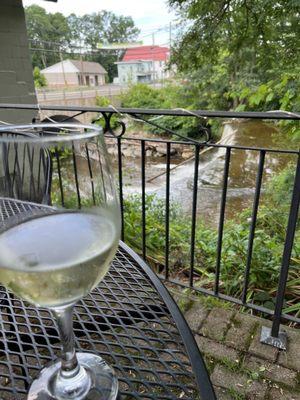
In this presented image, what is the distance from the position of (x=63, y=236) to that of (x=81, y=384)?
25 centimetres

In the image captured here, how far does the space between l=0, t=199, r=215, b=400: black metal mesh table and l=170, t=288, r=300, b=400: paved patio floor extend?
628 mm

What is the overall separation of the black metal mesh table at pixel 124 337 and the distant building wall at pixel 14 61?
4388 millimetres

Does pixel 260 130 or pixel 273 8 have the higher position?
pixel 273 8

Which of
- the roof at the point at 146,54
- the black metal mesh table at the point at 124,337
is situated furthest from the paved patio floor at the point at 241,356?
→ the roof at the point at 146,54

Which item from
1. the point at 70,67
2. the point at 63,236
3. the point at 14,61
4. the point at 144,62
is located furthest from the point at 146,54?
the point at 63,236

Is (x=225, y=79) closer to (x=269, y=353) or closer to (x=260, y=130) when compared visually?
(x=260, y=130)

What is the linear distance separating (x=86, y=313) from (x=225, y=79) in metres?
13.0

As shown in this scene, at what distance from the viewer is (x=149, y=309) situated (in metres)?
0.76

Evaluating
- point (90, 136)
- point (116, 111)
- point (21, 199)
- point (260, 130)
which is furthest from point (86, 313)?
point (260, 130)

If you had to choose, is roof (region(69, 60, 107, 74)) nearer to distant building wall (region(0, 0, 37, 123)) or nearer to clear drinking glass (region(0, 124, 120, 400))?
distant building wall (region(0, 0, 37, 123))

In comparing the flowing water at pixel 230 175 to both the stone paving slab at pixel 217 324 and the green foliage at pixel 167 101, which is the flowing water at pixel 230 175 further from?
the stone paving slab at pixel 217 324

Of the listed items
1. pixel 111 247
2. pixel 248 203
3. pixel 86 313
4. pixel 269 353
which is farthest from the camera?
pixel 248 203

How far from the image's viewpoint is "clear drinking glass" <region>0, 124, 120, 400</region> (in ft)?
1.30

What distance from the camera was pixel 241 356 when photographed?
1.29m
